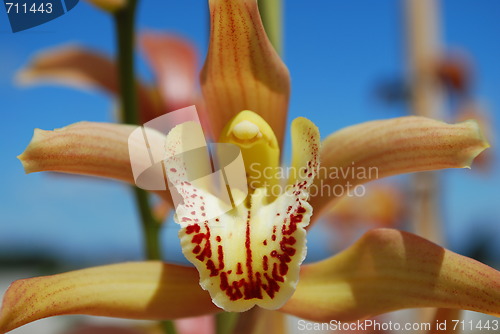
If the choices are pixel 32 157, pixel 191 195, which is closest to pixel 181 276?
pixel 191 195

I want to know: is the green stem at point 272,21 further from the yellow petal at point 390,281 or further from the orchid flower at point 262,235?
the yellow petal at point 390,281

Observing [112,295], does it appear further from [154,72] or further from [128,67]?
[154,72]

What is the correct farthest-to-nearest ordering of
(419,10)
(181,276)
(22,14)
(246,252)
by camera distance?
1. (419,10)
2. (22,14)
3. (181,276)
4. (246,252)

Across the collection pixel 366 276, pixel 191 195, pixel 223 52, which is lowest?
pixel 366 276

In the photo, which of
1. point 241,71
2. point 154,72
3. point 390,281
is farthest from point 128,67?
point 390,281

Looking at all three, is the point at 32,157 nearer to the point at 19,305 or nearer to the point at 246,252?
the point at 19,305

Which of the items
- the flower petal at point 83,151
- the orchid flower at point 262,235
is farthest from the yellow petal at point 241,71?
the flower petal at point 83,151

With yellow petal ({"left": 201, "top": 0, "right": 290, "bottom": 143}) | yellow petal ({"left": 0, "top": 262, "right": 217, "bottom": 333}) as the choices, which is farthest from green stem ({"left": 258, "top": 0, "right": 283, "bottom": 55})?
yellow petal ({"left": 0, "top": 262, "right": 217, "bottom": 333})

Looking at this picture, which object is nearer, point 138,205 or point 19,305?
point 19,305
